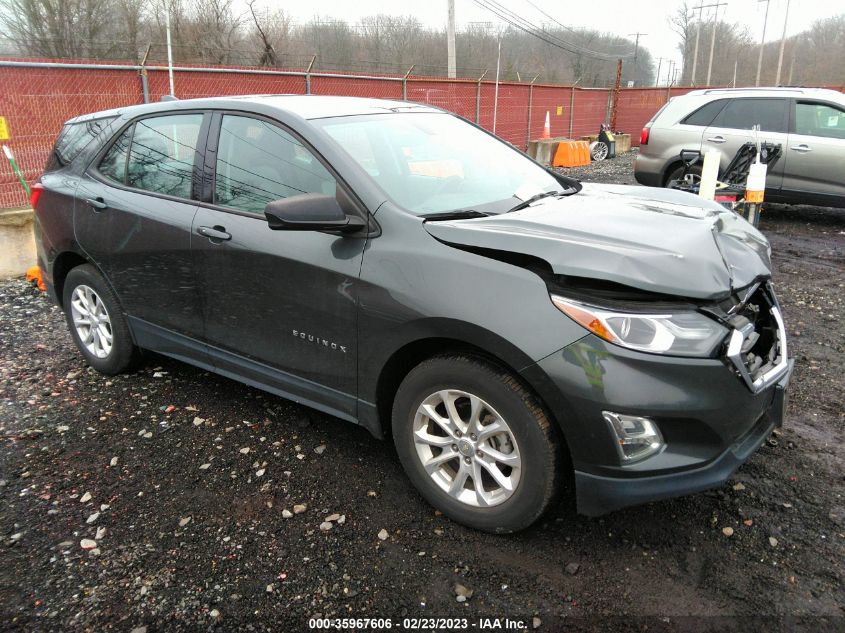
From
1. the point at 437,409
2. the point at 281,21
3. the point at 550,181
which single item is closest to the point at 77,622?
the point at 437,409

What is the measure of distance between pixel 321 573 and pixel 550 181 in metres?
2.44

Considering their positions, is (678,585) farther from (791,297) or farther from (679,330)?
(791,297)

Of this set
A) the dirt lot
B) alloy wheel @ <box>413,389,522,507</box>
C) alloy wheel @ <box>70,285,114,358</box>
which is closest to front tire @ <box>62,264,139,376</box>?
alloy wheel @ <box>70,285,114,358</box>

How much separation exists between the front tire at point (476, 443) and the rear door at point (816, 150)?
8.34 m

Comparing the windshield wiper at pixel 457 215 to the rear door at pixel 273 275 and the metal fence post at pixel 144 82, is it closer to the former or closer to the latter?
the rear door at pixel 273 275

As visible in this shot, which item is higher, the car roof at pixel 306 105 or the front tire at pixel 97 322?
the car roof at pixel 306 105

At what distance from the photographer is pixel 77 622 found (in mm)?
2230

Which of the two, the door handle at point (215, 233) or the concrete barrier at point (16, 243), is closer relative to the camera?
the door handle at point (215, 233)

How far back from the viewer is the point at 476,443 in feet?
8.16

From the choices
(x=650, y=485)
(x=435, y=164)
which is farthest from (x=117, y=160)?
(x=650, y=485)

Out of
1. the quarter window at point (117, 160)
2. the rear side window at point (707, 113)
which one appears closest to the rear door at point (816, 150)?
the rear side window at point (707, 113)

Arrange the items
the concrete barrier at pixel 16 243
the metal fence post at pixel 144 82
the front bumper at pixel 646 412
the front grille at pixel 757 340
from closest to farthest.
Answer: the front bumper at pixel 646 412
the front grille at pixel 757 340
the concrete barrier at pixel 16 243
the metal fence post at pixel 144 82

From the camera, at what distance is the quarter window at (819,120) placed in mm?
8570

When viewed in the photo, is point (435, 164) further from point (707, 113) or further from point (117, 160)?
point (707, 113)
